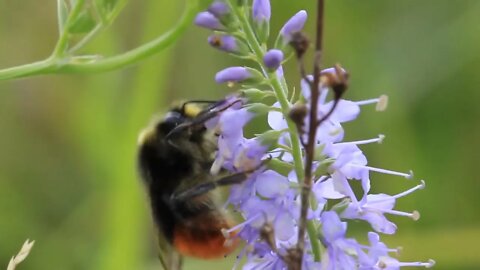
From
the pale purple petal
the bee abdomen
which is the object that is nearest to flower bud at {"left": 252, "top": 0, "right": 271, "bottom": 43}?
the pale purple petal

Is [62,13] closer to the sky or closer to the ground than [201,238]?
closer to the sky

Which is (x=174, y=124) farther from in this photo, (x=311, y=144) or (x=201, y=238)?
(x=311, y=144)

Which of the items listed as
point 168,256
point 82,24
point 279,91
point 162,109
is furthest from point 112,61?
point 162,109

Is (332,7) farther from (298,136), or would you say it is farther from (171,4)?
(298,136)

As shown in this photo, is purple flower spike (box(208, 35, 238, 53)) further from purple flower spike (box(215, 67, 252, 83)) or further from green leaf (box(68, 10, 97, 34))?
green leaf (box(68, 10, 97, 34))

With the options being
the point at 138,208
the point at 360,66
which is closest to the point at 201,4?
the point at 138,208
